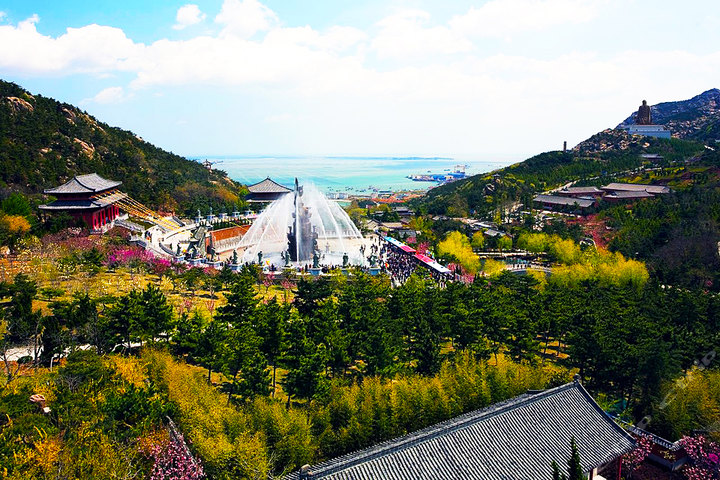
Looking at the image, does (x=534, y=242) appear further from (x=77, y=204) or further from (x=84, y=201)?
(x=77, y=204)

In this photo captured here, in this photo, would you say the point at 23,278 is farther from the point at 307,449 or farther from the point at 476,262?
the point at 476,262

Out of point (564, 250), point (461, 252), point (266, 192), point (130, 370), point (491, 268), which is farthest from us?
point (266, 192)

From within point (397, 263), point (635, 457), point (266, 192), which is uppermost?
point (266, 192)

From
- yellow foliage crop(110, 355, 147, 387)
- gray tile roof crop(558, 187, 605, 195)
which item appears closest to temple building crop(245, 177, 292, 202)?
gray tile roof crop(558, 187, 605, 195)

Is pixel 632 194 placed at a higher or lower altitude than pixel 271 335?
higher

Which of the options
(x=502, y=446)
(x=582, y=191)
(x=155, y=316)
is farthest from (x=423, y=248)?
(x=502, y=446)

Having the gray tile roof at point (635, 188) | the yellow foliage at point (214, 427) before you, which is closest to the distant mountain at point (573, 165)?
the gray tile roof at point (635, 188)

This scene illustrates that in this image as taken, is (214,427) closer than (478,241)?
Yes

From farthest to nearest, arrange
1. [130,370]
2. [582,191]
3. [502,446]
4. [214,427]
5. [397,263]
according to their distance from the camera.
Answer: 1. [582,191]
2. [397,263]
3. [130,370]
4. [214,427]
5. [502,446]
